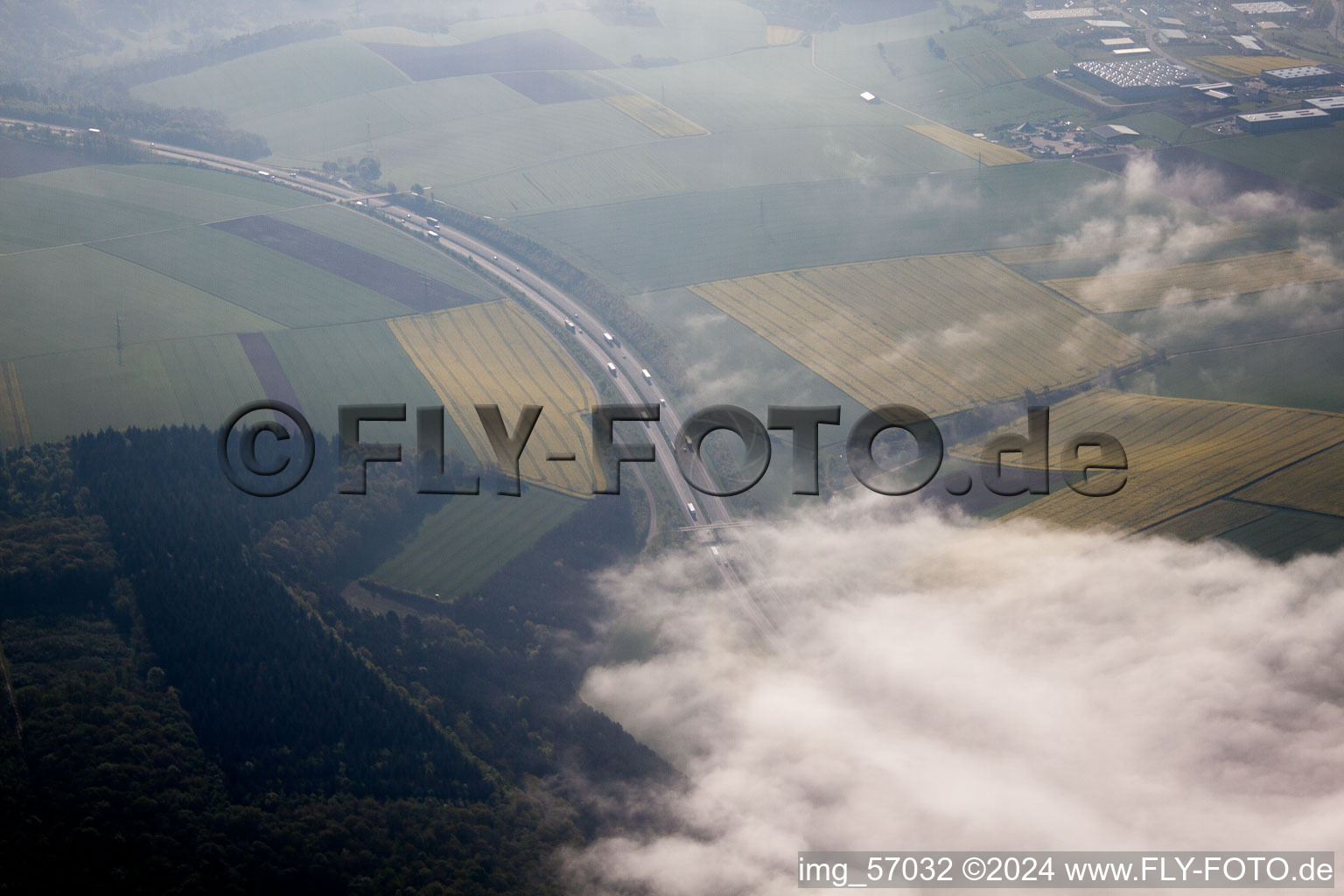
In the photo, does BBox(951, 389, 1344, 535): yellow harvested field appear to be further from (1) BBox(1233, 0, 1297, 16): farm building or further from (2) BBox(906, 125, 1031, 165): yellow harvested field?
(1) BBox(1233, 0, 1297, 16): farm building

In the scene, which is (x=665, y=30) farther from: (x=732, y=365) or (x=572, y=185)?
(x=732, y=365)

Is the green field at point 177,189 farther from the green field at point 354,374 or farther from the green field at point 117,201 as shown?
the green field at point 354,374

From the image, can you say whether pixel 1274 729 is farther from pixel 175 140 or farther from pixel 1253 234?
pixel 175 140

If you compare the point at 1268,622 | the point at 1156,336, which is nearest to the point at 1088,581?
the point at 1268,622

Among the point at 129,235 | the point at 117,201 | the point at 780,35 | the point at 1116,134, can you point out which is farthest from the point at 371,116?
the point at 1116,134


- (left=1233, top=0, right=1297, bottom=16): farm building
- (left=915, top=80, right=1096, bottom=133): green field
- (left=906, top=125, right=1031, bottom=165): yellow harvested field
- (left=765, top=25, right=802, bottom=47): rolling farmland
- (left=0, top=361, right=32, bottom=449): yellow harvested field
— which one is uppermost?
(left=765, top=25, right=802, bottom=47): rolling farmland

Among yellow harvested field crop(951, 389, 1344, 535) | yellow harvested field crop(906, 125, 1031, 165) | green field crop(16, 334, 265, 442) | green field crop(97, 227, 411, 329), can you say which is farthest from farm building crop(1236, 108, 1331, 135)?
green field crop(16, 334, 265, 442)
